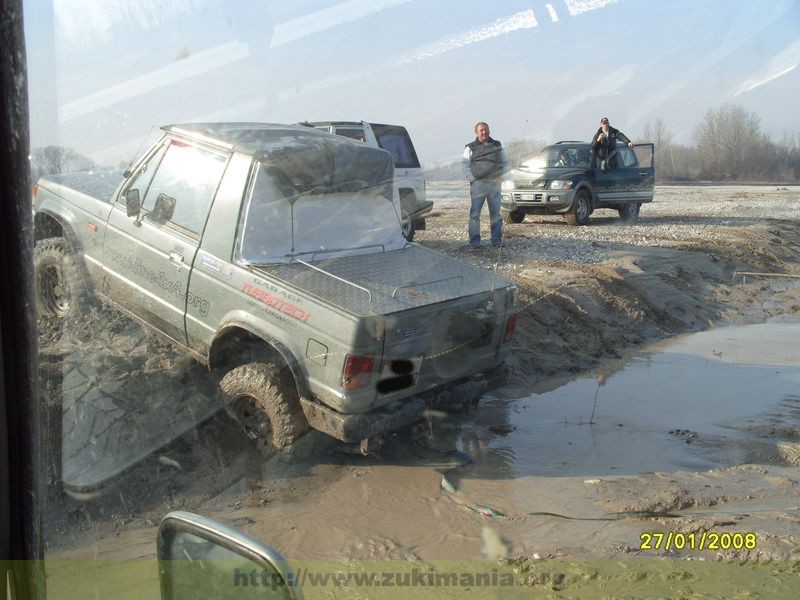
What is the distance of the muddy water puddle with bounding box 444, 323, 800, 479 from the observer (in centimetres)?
519

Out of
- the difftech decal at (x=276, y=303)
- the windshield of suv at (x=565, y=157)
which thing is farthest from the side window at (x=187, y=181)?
the windshield of suv at (x=565, y=157)

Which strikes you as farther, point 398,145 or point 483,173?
point 398,145


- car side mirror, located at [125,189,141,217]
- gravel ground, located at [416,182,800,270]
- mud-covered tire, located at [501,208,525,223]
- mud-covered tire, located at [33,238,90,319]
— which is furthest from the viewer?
mud-covered tire, located at [501,208,525,223]

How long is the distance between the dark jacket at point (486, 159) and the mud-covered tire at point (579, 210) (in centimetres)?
495

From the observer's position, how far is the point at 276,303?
460 centimetres

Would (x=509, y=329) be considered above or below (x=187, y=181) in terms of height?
below

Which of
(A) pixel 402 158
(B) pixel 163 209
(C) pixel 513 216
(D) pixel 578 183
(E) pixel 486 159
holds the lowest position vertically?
(C) pixel 513 216

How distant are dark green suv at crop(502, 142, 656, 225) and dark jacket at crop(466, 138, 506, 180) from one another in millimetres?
3817

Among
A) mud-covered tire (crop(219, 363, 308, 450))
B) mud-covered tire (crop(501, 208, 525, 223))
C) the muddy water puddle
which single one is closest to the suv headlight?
mud-covered tire (crop(501, 208, 525, 223))

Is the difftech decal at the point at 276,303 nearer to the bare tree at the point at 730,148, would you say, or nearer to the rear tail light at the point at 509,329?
the rear tail light at the point at 509,329

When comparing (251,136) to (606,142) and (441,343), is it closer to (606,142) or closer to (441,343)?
(441,343)

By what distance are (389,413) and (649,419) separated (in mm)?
2710

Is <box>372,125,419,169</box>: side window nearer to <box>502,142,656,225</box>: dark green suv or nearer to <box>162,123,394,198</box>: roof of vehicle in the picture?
<box>502,142,656,225</box>: dark green suv
